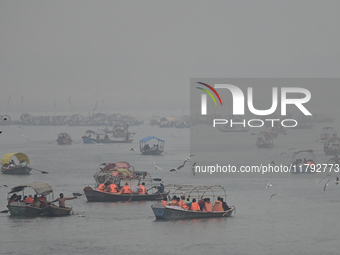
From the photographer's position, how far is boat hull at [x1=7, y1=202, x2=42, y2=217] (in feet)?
161

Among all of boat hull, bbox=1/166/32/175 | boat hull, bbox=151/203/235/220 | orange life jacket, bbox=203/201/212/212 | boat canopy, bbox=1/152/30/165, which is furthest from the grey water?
boat canopy, bbox=1/152/30/165

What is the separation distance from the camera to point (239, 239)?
45.2m

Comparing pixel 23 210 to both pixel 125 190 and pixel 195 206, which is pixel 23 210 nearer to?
pixel 125 190

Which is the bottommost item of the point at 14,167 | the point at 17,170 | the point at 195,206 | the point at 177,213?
the point at 177,213

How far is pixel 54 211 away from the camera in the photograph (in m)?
50.3

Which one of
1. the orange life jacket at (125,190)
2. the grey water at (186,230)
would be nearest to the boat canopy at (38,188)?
the grey water at (186,230)

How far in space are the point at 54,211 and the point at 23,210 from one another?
2.75 metres

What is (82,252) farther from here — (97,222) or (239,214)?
(239,214)

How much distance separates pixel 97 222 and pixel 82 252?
29.3 ft

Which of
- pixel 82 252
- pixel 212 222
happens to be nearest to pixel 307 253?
pixel 212 222

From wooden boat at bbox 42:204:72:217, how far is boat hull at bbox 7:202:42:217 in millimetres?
626

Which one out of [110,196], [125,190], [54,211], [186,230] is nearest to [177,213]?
[186,230]

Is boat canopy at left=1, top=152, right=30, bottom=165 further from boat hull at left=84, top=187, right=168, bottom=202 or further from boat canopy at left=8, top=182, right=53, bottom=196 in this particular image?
boat canopy at left=8, top=182, right=53, bottom=196

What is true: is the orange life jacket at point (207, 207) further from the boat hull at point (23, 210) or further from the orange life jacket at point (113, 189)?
the boat hull at point (23, 210)
